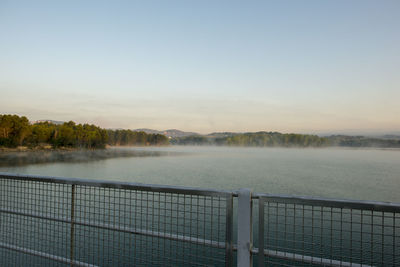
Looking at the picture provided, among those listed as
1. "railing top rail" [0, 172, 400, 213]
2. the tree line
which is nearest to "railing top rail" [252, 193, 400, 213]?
"railing top rail" [0, 172, 400, 213]

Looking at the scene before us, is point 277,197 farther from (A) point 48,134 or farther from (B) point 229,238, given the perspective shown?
(A) point 48,134

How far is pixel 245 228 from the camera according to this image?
87.7 inches

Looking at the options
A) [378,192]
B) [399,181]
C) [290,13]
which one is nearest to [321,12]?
[290,13]

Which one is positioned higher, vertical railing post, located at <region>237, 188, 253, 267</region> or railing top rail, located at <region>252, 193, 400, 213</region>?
railing top rail, located at <region>252, 193, 400, 213</region>

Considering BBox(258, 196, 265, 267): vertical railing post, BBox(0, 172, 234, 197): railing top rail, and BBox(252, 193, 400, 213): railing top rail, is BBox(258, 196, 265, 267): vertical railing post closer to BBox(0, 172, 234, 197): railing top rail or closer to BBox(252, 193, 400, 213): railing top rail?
BBox(252, 193, 400, 213): railing top rail

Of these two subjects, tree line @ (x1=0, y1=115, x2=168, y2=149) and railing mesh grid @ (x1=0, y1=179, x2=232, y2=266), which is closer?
railing mesh grid @ (x1=0, y1=179, x2=232, y2=266)

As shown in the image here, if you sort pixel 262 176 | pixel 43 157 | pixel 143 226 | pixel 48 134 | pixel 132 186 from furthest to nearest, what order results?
pixel 48 134 → pixel 43 157 → pixel 262 176 → pixel 143 226 → pixel 132 186

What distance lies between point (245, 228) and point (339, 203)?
0.69 m

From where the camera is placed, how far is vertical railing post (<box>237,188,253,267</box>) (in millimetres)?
2209

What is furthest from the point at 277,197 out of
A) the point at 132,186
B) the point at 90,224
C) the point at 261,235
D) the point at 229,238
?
the point at 90,224

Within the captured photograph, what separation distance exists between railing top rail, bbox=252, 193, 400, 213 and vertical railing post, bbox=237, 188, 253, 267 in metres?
0.09

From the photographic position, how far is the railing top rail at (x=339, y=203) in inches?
72.8

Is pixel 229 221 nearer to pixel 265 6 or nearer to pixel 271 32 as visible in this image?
pixel 265 6

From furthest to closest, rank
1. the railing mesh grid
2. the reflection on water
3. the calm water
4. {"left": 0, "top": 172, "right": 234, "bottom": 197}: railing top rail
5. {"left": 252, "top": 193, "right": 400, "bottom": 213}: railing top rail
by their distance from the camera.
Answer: the reflection on water → the calm water → the railing mesh grid → {"left": 0, "top": 172, "right": 234, "bottom": 197}: railing top rail → {"left": 252, "top": 193, "right": 400, "bottom": 213}: railing top rail
